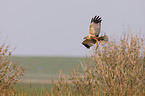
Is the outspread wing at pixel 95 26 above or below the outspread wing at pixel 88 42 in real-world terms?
above

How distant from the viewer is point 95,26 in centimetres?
1145

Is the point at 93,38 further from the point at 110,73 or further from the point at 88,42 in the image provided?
the point at 110,73

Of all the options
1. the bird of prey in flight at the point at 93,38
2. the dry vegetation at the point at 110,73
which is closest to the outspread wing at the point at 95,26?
the bird of prey in flight at the point at 93,38

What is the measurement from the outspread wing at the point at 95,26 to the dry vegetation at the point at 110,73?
219cm

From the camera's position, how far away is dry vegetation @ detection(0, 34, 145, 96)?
43.1 ft

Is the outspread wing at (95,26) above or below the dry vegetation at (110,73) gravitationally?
above

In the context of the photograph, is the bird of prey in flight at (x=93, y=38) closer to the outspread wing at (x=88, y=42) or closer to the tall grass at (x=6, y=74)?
the outspread wing at (x=88, y=42)

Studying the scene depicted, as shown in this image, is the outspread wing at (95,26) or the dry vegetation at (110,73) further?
the dry vegetation at (110,73)

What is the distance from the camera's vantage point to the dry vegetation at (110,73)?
13.1 meters

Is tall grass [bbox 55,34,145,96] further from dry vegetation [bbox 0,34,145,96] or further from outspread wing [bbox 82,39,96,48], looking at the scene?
outspread wing [bbox 82,39,96,48]

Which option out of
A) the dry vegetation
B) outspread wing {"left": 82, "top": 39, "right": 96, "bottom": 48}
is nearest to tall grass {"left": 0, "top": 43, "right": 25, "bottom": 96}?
the dry vegetation

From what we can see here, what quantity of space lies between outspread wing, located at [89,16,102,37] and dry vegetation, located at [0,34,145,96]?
7.18 feet

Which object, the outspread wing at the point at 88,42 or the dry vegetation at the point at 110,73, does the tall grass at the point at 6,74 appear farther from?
the outspread wing at the point at 88,42

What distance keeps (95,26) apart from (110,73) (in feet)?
9.59
